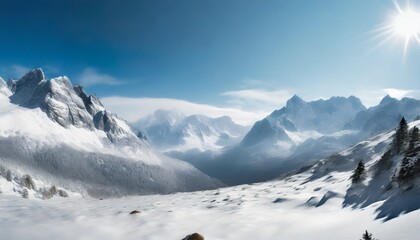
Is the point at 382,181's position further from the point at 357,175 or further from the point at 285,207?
the point at 285,207

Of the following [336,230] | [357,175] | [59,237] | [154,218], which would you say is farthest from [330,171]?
[59,237]

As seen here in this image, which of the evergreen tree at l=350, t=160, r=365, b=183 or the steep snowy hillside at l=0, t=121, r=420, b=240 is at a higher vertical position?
the evergreen tree at l=350, t=160, r=365, b=183

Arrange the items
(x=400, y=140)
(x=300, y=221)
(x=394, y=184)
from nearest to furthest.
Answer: (x=394, y=184)
(x=300, y=221)
(x=400, y=140)

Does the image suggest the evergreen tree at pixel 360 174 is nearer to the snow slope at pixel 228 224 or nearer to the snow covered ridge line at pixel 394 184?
the snow covered ridge line at pixel 394 184

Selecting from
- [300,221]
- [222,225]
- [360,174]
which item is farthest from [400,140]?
[222,225]

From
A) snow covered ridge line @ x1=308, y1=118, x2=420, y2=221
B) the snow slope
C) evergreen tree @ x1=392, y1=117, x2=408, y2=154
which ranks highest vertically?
evergreen tree @ x1=392, y1=117, x2=408, y2=154

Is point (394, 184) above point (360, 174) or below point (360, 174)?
below

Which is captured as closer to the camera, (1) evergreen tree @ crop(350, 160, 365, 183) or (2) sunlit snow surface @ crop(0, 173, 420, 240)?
(2) sunlit snow surface @ crop(0, 173, 420, 240)

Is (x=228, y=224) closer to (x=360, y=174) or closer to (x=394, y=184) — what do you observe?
(x=394, y=184)

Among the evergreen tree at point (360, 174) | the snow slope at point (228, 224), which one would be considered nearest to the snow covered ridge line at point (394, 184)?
the evergreen tree at point (360, 174)

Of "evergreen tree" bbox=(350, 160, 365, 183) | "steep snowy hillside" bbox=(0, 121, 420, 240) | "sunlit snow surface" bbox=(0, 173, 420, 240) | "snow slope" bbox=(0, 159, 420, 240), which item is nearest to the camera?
"steep snowy hillside" bbox=(0, 121, 420, 240)

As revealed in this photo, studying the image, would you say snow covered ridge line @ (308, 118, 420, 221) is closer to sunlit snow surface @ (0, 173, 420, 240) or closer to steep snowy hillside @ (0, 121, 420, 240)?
steep snowy hillside @ (0, 121, 420, 240)

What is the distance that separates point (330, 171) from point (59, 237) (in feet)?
326

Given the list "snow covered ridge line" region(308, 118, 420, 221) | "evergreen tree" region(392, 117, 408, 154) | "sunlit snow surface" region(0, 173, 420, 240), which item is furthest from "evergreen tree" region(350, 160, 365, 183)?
"evergreen tree" region(392, 117, 408, 154)
